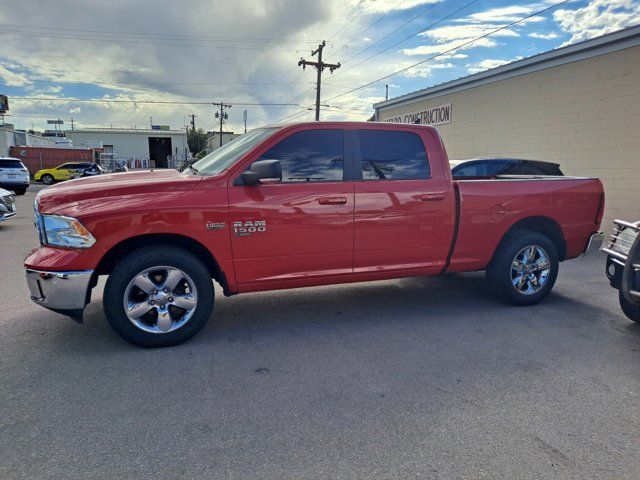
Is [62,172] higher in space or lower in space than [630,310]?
higher

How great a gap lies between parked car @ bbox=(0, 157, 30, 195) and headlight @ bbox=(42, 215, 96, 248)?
20.9 m

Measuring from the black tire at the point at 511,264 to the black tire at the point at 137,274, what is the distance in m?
3.18

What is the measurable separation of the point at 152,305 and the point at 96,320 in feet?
3.51

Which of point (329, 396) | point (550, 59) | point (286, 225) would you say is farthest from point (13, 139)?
point (329, 396)

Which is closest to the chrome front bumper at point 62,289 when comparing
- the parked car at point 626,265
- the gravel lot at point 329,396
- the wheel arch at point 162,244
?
the wheel arch at point 162,244

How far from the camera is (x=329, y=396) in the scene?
10.1ft

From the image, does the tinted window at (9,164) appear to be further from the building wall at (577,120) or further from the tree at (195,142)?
the tree at (195,142)

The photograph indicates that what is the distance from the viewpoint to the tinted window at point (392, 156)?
445 centimetres

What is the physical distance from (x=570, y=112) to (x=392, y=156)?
802 centimetres

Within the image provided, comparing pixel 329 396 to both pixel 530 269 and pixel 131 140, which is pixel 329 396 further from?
pixel 131 140

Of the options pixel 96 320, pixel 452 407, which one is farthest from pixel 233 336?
pixel 452 407

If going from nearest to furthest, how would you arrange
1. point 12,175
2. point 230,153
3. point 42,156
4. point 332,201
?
1. point 332,201
2. point 230,153
3. point 12,175
4. point 42,156

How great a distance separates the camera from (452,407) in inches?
117

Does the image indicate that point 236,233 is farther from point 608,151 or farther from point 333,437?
point 608,151
